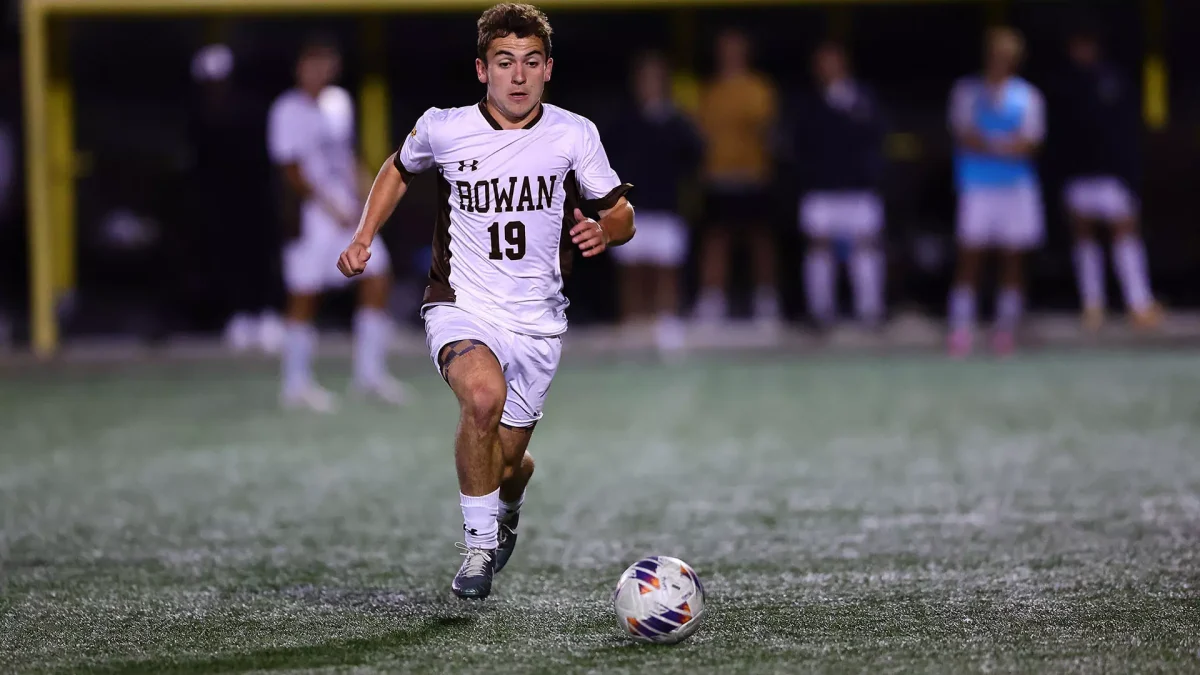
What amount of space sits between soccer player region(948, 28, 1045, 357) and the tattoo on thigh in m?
8.36

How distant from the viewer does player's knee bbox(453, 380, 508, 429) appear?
17.1ft

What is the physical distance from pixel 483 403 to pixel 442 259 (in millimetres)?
636

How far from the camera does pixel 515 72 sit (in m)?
5.34

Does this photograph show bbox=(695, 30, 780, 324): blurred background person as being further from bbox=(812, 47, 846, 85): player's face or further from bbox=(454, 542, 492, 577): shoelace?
bbox=(454, 542, 492, 577): shoelace

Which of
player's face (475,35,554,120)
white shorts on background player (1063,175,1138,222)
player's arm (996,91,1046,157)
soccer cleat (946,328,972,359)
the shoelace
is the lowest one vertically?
soccer cleat (946,328,972,359)

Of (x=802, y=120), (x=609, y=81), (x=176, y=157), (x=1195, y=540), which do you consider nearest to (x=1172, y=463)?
(x=1195, y=540)

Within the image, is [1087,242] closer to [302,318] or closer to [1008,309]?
[1008,309]

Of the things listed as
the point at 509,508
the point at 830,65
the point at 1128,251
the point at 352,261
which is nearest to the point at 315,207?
the point at 830,65

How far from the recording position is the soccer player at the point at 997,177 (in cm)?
1284

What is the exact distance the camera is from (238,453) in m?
9.03

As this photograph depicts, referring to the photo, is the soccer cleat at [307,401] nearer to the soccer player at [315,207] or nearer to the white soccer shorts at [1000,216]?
the soccer player at [315,207]

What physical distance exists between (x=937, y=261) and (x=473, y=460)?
1119cm

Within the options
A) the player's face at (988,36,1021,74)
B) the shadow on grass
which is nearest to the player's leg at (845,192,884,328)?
the player's face at (988,36,1021,74)

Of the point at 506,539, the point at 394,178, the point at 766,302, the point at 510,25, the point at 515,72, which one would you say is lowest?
the point at 766,302
